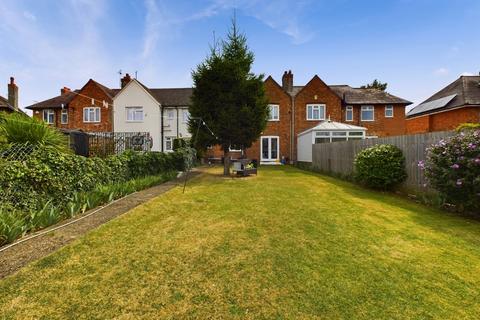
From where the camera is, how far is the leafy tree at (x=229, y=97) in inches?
509

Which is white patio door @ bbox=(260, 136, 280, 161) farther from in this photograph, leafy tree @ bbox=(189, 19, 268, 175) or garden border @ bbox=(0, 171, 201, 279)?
garden border @ bbox=(0, 171, 201, 279)

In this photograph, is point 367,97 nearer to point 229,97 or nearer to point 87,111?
point 229,97

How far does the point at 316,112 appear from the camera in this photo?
987 inches

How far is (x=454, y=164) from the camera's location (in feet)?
20.9

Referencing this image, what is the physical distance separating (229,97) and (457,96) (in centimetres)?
2214

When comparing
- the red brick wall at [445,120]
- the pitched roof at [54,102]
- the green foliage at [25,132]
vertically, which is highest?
the pitched roof at [54,102]

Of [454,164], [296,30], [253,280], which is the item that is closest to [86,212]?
[253,280]

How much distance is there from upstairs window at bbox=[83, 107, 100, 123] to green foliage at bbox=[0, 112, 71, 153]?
73.0 ft

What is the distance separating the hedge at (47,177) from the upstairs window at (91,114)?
2117 cm

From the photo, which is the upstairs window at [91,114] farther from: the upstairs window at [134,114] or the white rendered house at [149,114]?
the upstairs window at [134,114]

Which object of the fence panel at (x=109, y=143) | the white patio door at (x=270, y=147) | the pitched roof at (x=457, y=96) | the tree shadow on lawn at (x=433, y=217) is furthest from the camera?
the white patio door at (x=270, y=147)

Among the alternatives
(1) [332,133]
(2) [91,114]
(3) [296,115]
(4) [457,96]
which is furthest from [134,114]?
(4) [457,96]

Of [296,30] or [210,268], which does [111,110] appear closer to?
[296,30]

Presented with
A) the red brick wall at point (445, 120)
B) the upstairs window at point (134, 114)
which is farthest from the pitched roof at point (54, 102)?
the red brick wall at point (445, 120)
